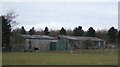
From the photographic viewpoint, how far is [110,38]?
111 m

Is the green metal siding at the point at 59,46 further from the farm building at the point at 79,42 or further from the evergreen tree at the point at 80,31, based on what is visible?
the evergreen tree at the point at 80,31

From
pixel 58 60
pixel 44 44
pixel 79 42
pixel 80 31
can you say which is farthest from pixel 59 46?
pixel 58 60

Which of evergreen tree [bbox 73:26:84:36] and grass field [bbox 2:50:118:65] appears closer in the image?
grass field [bbox 2:50:118:65]

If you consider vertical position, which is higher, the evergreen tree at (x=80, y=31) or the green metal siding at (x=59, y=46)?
the evergreen tree at (x=80, y=31)

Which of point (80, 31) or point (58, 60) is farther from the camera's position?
point (80, 31)

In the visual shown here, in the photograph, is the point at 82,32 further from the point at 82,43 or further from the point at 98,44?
the point at 82,43

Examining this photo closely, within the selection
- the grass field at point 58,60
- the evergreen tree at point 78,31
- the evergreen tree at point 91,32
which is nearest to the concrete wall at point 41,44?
the evergreen tree at point 78,31

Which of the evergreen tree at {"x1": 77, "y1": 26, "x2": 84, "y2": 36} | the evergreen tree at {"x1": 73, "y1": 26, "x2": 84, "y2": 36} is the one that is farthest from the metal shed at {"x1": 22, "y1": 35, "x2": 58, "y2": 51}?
the evergreen tree at {"x1": 77, "y1": 26, "x2": 84, "y2": 36}

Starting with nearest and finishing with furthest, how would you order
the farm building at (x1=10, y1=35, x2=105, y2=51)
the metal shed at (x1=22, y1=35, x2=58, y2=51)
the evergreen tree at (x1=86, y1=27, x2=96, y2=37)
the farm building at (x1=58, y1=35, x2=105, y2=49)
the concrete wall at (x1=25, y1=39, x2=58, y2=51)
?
the farm building at (x1=10, y1=35, x2=105, y2=51) < the metal shed at (x1=22, y1=35, x2=58, y2=51) < the concrete wall at (x1=25, y1=39, x2=58, y2=51) < the farm building at (x1=58, y1=35, x2=105, y2=49) < the evergreen tree at (x1=86, y1=27, x2=96, y2=37)

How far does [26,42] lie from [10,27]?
56.9 feet

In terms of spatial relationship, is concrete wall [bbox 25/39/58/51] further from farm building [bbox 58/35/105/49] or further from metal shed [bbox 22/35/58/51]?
farm building [bbox 58/35/105/49]

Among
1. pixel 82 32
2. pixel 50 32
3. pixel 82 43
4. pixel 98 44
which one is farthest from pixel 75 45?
pixel 50 32

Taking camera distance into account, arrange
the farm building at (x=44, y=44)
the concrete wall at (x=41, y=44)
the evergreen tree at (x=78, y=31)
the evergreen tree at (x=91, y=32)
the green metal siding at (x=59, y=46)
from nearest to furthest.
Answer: the farm building at (x=44, y=44), the green metal siding at (x=59, y=46), the concrete wall at (x=41, y=44), the evergreen tree at (x=91, y=32), the evergreen tree at (x=78, y=31)

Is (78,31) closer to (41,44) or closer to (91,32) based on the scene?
(91,32)
